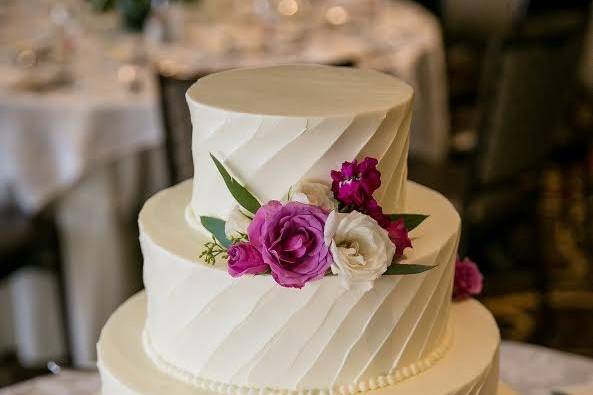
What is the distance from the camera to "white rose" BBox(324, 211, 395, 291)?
4.87 ft

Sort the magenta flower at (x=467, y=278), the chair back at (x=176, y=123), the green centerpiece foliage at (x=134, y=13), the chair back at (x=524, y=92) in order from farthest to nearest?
the green centerpiece foliage at (x=134, y=13)
the chair back at (x=524, y=92)
the chair back at (x=176, y=123)
the magenta flower at (x=467, y=278)

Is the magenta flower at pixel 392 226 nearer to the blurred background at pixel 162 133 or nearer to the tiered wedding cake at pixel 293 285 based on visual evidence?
the tiered wedding cake at pixel 293 285

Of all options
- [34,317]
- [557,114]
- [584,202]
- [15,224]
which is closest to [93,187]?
[15,224]

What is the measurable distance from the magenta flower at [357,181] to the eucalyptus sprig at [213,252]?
22cm

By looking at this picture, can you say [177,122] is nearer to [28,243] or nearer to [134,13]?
[28,243]

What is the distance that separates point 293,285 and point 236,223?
0.15 m

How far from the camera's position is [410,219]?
1684 mm

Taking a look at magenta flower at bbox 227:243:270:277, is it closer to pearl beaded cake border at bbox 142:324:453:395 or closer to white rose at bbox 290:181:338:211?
white rose at bbox 290:181:338:211

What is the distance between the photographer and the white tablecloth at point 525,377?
2.40 meters

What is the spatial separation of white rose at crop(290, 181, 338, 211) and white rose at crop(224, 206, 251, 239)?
86 mm

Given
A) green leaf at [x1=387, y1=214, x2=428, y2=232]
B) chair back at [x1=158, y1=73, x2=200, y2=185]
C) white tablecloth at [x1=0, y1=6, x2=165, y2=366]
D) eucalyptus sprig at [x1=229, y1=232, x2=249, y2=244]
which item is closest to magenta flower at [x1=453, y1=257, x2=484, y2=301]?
green leaf at [x1=387, y1=214, x2=428, y2=232]

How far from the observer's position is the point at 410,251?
1674 mm

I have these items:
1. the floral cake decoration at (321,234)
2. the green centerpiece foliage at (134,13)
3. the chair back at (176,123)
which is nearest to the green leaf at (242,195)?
the floral cake decoration at (321,234)

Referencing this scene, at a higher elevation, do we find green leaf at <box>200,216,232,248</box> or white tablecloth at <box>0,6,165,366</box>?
green leaf at <box>200,216,232,248</box>
